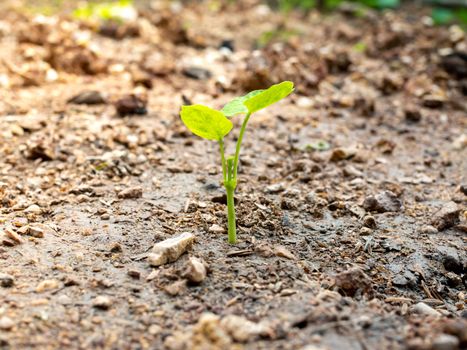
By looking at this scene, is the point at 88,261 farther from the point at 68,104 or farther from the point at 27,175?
the point at 68,104

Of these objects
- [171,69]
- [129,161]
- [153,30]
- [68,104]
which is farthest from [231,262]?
[153,30]

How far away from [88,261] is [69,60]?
78.3 inches

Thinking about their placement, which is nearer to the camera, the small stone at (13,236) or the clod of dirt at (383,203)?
the small stone at (13,236)

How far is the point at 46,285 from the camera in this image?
162 cm

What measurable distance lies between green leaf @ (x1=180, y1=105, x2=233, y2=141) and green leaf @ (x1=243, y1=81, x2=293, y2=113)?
8cm

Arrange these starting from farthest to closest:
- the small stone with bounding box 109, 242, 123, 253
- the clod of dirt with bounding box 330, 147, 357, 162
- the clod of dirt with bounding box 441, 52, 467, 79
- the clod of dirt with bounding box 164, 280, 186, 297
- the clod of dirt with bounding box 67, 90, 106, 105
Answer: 1. the clod of dirt with bounding box 441, 52, 467, 79
2. the clod of dirt with bounding box 67, 90, 106, 105
3. the clod of dirt with bounding box 330, 147, 357, 162
4. the small stone with bounding box 109, 242, 123, 253
5. the clod of dirt with bounding box 164, 280, 186, 297

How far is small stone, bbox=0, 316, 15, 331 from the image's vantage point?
1.43m

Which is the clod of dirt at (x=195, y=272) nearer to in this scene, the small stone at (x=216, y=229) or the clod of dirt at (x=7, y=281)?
the small stone at (x=216, y=229)

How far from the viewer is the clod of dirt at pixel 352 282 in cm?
167

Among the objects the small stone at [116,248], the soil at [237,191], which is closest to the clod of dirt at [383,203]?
the soil at [237,191]

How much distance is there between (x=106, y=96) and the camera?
3117mm

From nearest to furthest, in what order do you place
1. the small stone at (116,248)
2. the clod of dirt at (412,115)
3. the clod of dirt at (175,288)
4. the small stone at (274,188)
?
the clod of dirt at (175,288) → the small stone at (116,248) → the small stone at (274,188) → the clod of dirt at (412,115)

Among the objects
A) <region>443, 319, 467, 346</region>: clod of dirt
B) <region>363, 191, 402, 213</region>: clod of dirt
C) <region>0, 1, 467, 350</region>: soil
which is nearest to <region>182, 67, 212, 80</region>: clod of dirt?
<region>0, 1, 467, 350</region>: soil

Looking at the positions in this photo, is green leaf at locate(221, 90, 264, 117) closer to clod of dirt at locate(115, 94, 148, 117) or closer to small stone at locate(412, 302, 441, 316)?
small stone at locate(412, 302, 441, 316)
